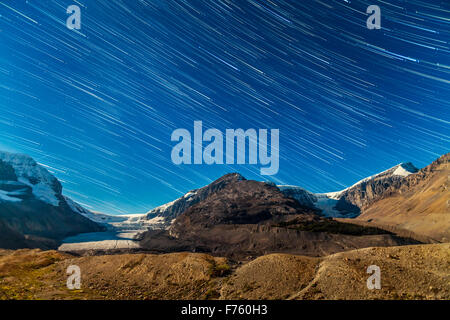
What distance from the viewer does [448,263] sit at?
2434 cm

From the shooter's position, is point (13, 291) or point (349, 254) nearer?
point (13, 291)

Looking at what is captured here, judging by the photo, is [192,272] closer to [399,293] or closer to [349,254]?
[349,254]

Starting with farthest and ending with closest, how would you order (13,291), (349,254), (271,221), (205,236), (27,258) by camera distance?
(271,221), (205,236), (27,258), (349,254), (13,291)

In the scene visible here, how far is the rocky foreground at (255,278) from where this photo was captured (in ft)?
74.7

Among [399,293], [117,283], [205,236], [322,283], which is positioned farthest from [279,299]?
[205,236]

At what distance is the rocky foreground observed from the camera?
74.7 ft

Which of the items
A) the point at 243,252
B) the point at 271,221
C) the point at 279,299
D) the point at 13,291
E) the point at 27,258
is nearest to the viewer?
the point at 279,299

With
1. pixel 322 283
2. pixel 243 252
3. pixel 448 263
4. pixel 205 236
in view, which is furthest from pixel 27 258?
pixel 205 236

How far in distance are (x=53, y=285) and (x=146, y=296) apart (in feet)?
44.1

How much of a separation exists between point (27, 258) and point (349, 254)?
178 feet

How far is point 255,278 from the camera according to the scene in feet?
92.0

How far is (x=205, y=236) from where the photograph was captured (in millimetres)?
166500
